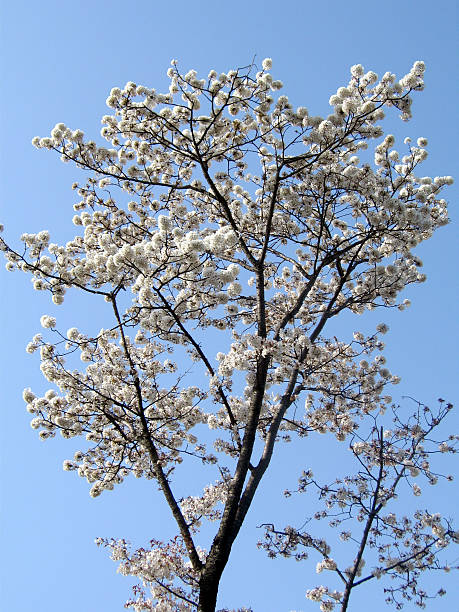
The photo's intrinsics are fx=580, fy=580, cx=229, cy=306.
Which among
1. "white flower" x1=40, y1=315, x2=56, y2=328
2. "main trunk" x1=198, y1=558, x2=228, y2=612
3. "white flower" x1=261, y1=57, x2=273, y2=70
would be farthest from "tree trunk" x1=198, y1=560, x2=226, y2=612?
"white flower" x1=261, y1=57, x2=273, y2=70

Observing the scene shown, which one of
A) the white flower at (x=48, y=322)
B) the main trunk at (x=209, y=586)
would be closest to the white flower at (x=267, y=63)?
the white flower at (x=48, y=322)

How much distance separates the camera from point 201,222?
10.9 m

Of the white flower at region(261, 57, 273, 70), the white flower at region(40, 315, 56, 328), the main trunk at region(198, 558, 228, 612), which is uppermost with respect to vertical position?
the white flower at region(261, 57, 273, 70)

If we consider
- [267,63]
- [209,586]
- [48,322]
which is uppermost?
[267,63]

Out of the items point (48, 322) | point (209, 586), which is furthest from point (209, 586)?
point (48, 322)

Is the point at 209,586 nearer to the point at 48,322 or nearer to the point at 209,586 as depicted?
the point at 209,586

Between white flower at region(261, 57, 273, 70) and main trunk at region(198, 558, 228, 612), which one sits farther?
white flower at region(261, 57, 273, 70)

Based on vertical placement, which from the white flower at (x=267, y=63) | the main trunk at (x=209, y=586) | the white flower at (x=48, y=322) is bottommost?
the main trunk at (x=209, y=586)

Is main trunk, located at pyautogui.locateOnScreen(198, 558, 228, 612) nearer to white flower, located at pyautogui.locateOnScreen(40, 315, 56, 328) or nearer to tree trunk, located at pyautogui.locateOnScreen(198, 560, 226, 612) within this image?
tree trunk, located at pyautogui.locateOnScreen(198, 560, 226, 612)

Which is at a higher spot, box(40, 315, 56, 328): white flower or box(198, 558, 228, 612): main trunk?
box(40, 315, 56, 328): white flower

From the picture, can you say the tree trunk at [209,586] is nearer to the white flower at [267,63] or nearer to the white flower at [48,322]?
the white flower at [48,322]

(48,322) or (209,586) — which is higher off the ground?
(48,322)

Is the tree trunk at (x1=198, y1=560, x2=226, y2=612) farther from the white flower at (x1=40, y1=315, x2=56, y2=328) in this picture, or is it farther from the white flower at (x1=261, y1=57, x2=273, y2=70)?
the white flower at (x1=261, y1=57, x2=273, y2=70)

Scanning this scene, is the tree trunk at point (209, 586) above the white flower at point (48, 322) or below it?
below
